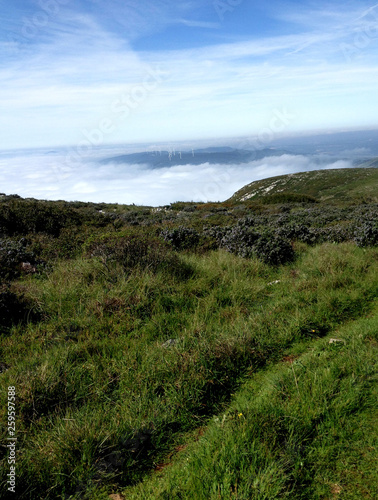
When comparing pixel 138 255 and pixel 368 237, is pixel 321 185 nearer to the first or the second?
pixel 368 237

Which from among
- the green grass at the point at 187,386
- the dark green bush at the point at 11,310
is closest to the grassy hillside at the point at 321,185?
the green grass at the point at 187,386

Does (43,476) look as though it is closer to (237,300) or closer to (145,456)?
(145,456)

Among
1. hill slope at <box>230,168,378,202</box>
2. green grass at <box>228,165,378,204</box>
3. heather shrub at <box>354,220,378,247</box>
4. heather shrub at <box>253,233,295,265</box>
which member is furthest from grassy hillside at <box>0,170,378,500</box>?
hill slope at <box>230,168,378,202</box>

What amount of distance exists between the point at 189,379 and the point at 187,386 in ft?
0.24

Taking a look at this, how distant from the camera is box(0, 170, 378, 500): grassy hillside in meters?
2.19

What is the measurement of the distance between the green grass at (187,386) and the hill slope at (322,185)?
57297 mm

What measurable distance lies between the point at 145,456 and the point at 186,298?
9.24ft

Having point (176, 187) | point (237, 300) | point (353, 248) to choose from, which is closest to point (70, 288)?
point (237, 300)

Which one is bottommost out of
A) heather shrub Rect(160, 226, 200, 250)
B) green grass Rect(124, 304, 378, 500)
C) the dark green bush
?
green grass Rect(124, 304, 378, 500)

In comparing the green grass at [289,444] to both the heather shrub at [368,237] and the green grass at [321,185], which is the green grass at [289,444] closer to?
the heather shrub at [368,237]

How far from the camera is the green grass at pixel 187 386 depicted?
2.19 m

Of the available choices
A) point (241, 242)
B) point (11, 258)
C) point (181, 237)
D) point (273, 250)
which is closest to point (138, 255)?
point (181, 237)

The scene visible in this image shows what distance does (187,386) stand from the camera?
3053mm

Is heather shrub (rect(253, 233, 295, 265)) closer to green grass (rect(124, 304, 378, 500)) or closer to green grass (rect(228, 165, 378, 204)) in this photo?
green grass (rect(124, 304, 378, 500))
